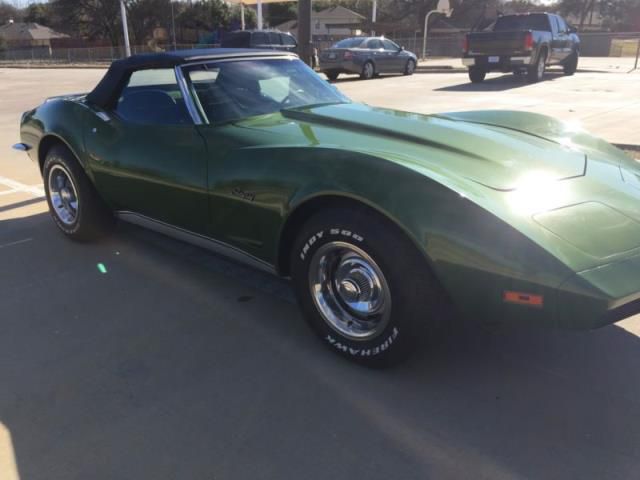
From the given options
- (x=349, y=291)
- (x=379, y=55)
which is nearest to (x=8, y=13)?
(x=379, y=55)

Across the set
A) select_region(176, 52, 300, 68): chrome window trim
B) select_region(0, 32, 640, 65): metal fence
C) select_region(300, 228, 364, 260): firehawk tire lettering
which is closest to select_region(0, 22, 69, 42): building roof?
select_region(0, 32, 640, 65): metal fence

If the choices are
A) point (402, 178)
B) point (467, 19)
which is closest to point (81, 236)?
point (402, 178)

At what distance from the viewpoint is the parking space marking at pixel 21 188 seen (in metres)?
5.78

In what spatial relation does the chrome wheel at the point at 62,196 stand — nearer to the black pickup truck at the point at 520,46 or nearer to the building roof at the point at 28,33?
the black pickup truck at the point at 520,46

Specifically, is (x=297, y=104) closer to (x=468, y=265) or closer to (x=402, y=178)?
(x=402, y=178)

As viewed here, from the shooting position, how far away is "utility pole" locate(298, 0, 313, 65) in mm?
7211

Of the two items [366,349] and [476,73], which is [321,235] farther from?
[476,73]

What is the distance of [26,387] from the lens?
252 centimetres

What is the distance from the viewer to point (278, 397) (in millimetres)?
2430

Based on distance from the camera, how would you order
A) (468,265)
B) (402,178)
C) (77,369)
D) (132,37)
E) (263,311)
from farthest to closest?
(132,37) → (263,311) → (77,369) → (402,178) → (468,265)

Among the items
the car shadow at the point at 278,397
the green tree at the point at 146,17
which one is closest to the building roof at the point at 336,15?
the green tree at the point at 146,17

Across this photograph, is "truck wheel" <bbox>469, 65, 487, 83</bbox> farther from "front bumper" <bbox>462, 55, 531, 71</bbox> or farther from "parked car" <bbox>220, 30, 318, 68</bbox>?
"parked car" <bbox>220, 30, 318, 68</bbox>

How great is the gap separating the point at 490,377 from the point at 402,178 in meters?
1.02

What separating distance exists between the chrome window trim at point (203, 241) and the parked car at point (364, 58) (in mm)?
15155
